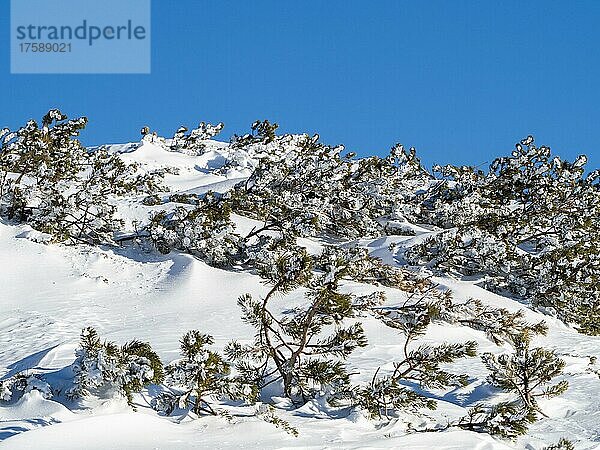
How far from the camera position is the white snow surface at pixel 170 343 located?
16.0ft

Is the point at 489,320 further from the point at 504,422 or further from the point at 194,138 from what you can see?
the point at 194,138

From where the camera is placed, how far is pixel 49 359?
679cm

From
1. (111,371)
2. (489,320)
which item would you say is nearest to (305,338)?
(111,371)

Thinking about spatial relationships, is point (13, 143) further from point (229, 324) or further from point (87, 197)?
point (229, 324)

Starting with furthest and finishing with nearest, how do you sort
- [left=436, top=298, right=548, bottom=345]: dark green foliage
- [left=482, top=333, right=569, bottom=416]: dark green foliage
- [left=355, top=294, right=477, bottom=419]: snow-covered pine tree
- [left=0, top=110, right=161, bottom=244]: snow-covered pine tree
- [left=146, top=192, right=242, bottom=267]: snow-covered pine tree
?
[left=0, top=110, right=161, bottom=244]: snow-covered pine tree
[left=146, top=192, right=242, bottom=267]: snow-covered pine tree
[left=436, top=298, right=548, bottom=345]: dark green foliage
[left=482, top=333, right=569, bottom=416]: dark green foliage
[left=355, top=294, right=477, bottom=419]: snow-covered pine tree

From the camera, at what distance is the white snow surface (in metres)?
4.86

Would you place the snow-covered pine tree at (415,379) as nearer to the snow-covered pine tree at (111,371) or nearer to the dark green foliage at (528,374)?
the dark green foliage at (528,374)

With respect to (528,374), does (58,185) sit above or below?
above

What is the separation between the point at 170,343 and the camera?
25.4ft

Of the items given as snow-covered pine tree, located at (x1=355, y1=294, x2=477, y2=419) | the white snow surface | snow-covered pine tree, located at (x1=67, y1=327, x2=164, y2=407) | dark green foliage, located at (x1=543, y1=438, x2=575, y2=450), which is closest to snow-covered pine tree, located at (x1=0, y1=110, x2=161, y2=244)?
the white snow surface

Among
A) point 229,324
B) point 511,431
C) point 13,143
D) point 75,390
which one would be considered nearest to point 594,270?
point 229,324

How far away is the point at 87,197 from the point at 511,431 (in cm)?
914

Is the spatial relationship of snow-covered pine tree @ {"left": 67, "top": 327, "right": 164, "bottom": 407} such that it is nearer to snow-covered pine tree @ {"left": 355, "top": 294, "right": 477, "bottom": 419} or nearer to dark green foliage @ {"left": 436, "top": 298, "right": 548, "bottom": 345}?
snow-covered pine tree @ {"left": 355, "top": 294, "right": 477, "bottom": 419}

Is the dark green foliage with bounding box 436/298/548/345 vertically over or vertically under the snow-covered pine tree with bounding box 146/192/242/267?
under
